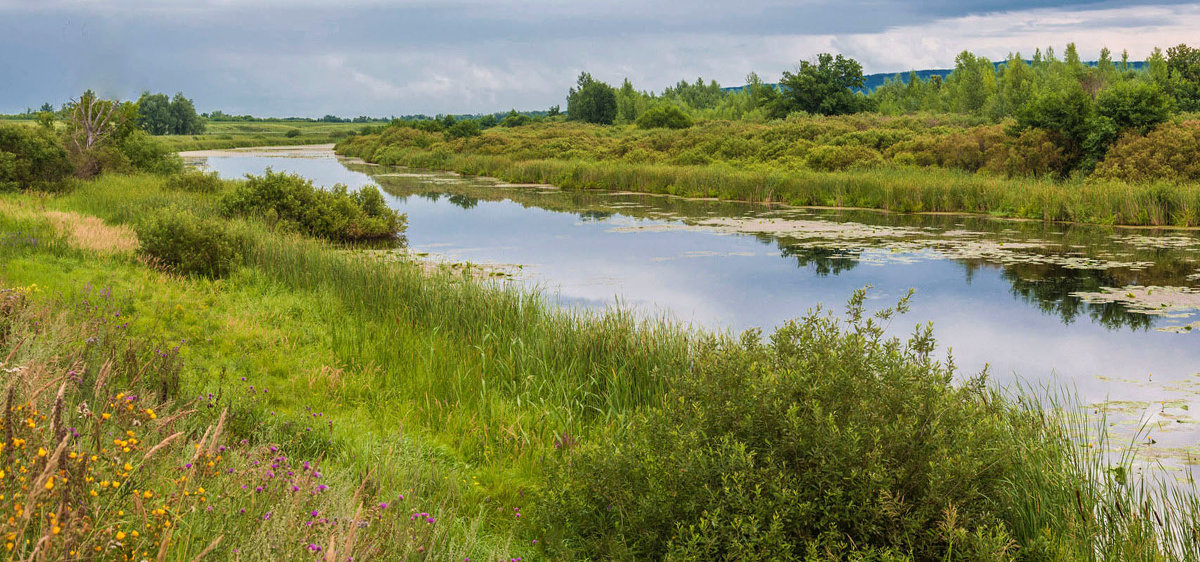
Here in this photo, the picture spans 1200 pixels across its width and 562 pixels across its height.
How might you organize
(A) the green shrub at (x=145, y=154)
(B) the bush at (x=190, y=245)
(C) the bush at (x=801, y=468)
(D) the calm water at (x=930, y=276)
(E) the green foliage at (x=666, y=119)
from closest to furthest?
(C) the bush at (x=801, y=468) < (D) the calm water at (x=930, y=276) < (B) the bush at (x=190, y=245) < (A) the green shrub at (x=145, y=154) < (E) the green foliage at (x=666, y=119)

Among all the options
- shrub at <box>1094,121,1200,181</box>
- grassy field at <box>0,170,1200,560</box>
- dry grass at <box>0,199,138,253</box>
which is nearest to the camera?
grassy field at <box>0,170,1200,560</box>

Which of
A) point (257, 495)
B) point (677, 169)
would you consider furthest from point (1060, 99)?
point (257, 495)

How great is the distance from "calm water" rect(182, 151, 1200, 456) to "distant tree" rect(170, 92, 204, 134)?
103503mm

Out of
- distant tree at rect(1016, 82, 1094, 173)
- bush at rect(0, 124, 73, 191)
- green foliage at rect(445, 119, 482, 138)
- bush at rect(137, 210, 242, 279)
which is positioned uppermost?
green foliage at rect(445, 119, 482, 138)

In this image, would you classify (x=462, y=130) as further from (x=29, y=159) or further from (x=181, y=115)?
(x=181, y=115)

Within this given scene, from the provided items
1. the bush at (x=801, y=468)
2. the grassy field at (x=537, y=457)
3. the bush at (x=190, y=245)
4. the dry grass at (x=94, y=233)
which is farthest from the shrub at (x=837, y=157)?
the bush at (x=801, y=468)

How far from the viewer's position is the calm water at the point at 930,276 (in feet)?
29.7

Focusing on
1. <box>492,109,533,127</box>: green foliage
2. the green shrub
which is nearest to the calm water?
the green shrub

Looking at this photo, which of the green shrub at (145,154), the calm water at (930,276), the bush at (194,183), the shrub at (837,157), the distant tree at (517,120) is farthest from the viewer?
the distant tree at (517,120)

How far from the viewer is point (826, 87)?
52500 millimetres

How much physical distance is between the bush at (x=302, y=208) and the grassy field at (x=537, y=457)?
34.5 feet

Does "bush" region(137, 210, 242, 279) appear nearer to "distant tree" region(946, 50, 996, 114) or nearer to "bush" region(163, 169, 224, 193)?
"bush" region(163, 169, 224, 193)

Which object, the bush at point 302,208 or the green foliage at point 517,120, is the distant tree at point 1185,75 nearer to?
the bush at point 302,208

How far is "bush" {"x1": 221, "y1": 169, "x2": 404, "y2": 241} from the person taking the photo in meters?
17.6
